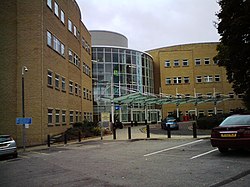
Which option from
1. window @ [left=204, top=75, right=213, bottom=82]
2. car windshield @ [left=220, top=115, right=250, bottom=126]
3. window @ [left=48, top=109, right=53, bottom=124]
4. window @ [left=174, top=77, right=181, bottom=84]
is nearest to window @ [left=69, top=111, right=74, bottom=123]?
window @ [left=48, top=109, right=53, bottom=124]

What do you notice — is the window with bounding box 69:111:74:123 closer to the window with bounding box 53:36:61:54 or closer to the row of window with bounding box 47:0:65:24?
the window with bounding box 53:36:61:54

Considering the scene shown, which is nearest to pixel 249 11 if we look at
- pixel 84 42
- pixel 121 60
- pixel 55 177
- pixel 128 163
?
pixel 128 163

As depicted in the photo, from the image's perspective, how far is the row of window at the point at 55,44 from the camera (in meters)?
27.4

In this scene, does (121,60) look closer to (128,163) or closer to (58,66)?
(58,66)

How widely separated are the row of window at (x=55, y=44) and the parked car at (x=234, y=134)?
1982 cm

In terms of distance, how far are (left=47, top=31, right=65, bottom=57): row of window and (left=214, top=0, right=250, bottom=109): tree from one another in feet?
48.7

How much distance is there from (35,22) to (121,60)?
28.4 m

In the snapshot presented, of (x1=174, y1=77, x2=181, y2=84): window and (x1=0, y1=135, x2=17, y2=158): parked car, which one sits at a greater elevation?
(x1=174, y1=77, x2=181, y2=84): window

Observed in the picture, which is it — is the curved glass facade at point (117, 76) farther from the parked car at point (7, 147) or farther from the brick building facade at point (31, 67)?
the parked car at point (7, 147)

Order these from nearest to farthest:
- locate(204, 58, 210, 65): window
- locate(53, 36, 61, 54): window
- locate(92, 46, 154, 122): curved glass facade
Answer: locate(53, 36, 61, 54): window, locate(92, 46, 154, 122): curved glass facade, locate(204, 58, 210, 65): window

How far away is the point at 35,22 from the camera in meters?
25.3

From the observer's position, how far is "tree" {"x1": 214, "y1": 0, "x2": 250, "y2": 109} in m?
20.2

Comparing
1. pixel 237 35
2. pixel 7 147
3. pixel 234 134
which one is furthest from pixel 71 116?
pixel 234 134

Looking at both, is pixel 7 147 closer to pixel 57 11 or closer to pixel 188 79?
pixel 57 11
